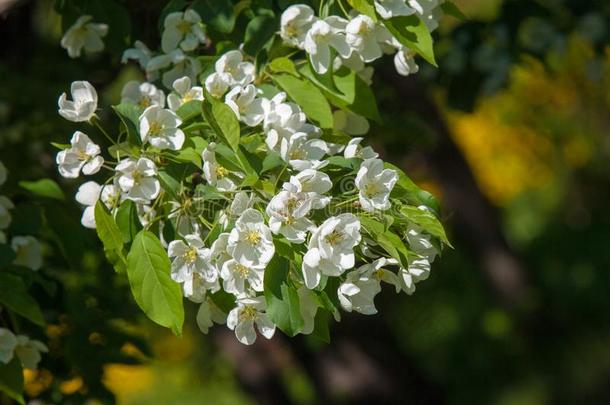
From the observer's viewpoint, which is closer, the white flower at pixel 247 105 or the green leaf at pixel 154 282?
the green leaf at pixel 154 282

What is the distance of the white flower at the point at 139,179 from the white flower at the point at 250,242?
0.57ft

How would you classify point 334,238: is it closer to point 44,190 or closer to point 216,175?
point 216,175

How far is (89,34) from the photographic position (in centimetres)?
210

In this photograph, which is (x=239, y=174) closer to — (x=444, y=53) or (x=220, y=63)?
(x=220, y=63)

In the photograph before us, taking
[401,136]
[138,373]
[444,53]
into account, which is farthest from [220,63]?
[138,373]

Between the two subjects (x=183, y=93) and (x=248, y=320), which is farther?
(x=183, y=93)

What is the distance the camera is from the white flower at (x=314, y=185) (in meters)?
1.44

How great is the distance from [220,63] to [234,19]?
20 centimetres

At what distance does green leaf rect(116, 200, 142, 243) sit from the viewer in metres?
1.62

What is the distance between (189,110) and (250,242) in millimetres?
303

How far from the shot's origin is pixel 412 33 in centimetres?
174

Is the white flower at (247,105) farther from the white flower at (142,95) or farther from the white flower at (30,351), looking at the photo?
the white flower at (30,351)

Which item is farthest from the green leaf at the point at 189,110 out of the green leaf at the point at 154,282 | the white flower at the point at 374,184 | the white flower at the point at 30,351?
the white flower at the point at 30,351

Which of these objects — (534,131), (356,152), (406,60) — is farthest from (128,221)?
(534,131)
